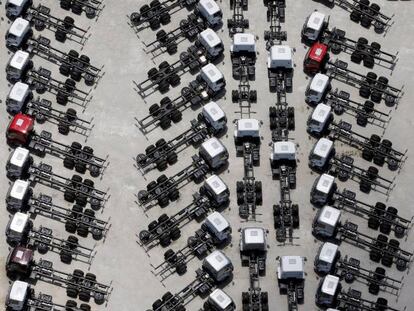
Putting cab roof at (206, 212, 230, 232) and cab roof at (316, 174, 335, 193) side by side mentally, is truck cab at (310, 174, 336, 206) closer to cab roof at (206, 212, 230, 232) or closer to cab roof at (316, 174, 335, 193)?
cab roof at (316, 174, 335, 193)

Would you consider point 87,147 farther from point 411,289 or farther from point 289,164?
point 411,289

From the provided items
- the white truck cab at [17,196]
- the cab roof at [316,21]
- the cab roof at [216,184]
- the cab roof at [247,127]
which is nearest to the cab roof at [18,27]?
the white truck cab at [17,196]

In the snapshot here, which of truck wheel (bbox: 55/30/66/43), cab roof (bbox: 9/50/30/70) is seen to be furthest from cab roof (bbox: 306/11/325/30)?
cab roof (bbox: 9/50/30/70)

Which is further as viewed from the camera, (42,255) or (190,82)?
(190,82)

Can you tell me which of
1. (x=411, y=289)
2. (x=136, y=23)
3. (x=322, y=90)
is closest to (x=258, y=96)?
(x=322, y=90)

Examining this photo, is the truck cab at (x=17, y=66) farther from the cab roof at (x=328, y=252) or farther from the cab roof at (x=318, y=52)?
the cab roof at (x=328, y=252)

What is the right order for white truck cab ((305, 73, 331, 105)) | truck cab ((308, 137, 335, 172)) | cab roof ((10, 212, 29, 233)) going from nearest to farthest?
1. cab roof ((10, 212, 29, 233))
2. truck cab ((308, 137, 335, 172))
3. white truck cab ((305, 73, 331, 105))
